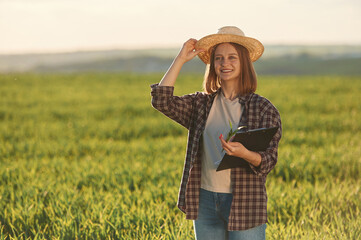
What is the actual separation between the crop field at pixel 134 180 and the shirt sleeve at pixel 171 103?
1.31 metres

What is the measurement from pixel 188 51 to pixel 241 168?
32.1 inches

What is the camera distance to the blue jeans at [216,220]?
3.02 metres

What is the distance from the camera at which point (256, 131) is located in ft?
8.96

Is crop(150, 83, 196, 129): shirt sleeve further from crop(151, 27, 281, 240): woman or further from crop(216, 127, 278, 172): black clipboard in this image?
crop(216, 127, 278, 172): black clipboard

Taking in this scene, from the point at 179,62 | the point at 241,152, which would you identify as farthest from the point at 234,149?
the point at 179,62

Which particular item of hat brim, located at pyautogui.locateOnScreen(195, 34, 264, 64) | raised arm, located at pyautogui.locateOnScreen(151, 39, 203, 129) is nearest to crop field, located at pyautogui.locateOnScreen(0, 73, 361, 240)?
raised arm, located at pyautogui.locateOnScreen(151, 39, 203, 129)

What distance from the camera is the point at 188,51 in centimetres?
318

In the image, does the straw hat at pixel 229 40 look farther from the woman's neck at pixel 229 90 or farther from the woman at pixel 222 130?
the woman's neck at pixel 229 90

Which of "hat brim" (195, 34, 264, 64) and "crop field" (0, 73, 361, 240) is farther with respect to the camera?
"crop field" (0, 73, 361, 240)

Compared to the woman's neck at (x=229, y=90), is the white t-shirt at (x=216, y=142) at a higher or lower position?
lower

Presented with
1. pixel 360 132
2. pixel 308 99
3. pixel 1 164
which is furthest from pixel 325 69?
pixel 1 164

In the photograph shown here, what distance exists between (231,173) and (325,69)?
85.1 metres

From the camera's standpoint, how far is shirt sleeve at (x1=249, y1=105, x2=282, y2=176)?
9.57ft

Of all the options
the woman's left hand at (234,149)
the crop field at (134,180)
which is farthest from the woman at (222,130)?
the crop field at (134,180)
